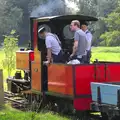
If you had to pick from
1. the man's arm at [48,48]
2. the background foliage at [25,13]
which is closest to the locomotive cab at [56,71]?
the man's arm at [48,48]

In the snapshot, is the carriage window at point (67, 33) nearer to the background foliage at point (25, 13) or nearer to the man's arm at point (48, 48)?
the man's arm at point (48, 48)

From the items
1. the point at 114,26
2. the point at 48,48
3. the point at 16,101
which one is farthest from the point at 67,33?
the point at 114,26

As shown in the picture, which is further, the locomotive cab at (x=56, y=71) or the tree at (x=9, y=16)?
the tree at (x=9, y=16)

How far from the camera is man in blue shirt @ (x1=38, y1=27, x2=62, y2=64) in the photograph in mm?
10086

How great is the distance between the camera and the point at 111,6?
8131 centimetres

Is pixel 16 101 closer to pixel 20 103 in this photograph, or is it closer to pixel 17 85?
pixel 20 103

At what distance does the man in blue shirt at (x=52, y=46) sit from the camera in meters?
10.1

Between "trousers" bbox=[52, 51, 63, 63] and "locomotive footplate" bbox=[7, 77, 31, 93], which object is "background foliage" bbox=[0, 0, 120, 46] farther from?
"trousers" bbox=[52, 51, 63, 63]

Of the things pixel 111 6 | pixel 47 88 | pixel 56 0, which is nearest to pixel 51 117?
pixel 47 88

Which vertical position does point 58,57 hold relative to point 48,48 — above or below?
below

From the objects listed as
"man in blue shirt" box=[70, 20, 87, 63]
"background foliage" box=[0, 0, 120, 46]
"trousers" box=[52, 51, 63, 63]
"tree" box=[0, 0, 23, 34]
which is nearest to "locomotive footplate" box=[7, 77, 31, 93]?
"trousers" box=[52, 51, 63, 63]

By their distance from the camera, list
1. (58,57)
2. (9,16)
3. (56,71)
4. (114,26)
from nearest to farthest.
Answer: (56,71) → (58,57) → (114,26) → (9,16)

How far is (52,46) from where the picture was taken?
10211 millimetres

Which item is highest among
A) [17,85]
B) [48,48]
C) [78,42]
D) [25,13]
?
[25,13]
